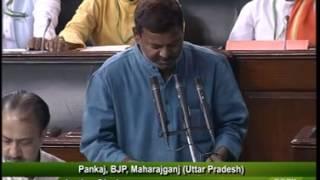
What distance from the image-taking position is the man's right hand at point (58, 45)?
2441mm

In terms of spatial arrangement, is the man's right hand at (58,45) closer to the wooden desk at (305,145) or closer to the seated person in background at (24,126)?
the seated person in background at (24,126)

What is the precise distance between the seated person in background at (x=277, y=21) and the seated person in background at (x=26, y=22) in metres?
0.46

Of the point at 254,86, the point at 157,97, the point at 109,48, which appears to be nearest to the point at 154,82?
the point at 157,97

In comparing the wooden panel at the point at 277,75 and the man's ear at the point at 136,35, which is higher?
the man's ear at the point at 136,35

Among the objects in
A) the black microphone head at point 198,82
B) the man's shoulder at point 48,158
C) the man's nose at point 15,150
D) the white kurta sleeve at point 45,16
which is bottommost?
the man's shoulder at point 48,158

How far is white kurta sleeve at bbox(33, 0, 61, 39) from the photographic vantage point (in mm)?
2424

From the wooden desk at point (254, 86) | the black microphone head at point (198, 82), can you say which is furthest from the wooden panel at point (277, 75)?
the black microphone head at point (198, 82)

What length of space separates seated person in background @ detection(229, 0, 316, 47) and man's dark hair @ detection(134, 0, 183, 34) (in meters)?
0.15

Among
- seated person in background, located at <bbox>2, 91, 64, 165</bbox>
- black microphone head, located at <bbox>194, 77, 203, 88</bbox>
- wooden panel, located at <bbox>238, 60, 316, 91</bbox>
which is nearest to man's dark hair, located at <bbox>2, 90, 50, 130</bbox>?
seated person in background, located at <bbox>2, 91, 64, 165</bbox>

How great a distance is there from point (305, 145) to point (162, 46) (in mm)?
437

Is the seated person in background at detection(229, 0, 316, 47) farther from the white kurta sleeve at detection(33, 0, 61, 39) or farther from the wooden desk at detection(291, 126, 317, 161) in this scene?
the white kurta sleeve at detection(33, 0, 61, 39)

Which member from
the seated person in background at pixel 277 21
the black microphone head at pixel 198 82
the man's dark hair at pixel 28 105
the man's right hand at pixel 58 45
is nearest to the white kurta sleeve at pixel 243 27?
the seated person in background at pixel 277 21

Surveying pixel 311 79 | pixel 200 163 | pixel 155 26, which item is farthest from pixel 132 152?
pixel 311 79

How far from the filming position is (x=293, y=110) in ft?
7.85
